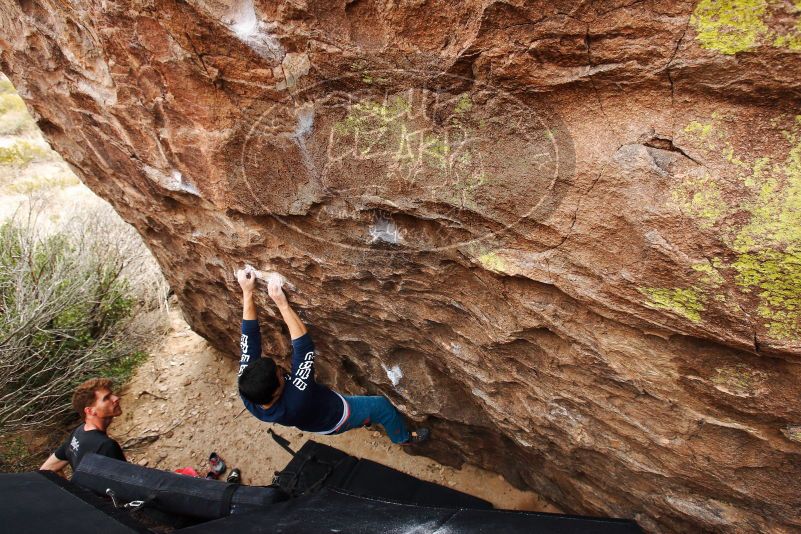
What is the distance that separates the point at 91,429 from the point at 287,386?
1.48m

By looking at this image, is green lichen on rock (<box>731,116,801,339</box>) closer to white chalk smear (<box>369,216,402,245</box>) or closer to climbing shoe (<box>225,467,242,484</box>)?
white chalk smear (<box>369,216,402,245</box>)

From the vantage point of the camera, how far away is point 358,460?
3.27m

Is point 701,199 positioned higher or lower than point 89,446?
higher

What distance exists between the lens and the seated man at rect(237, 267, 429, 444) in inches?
98.0

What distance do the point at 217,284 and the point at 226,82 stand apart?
65.6 inches

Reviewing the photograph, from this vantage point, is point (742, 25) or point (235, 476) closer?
point (742, 25)

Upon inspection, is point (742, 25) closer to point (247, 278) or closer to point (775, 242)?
point (775, 242)

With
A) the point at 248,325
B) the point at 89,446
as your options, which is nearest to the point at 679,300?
the point at 248,325

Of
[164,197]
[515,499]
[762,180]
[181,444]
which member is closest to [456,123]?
[762,180]

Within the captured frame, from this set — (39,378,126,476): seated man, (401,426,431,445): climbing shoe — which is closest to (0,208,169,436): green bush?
(39,378,126,476): seated man

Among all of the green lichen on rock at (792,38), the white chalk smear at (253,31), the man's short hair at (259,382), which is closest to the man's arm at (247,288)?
the man's short hair at (259,382)

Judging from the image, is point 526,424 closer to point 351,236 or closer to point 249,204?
point 351,236

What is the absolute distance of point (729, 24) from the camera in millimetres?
1220

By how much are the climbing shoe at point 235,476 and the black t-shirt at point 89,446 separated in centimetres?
88
